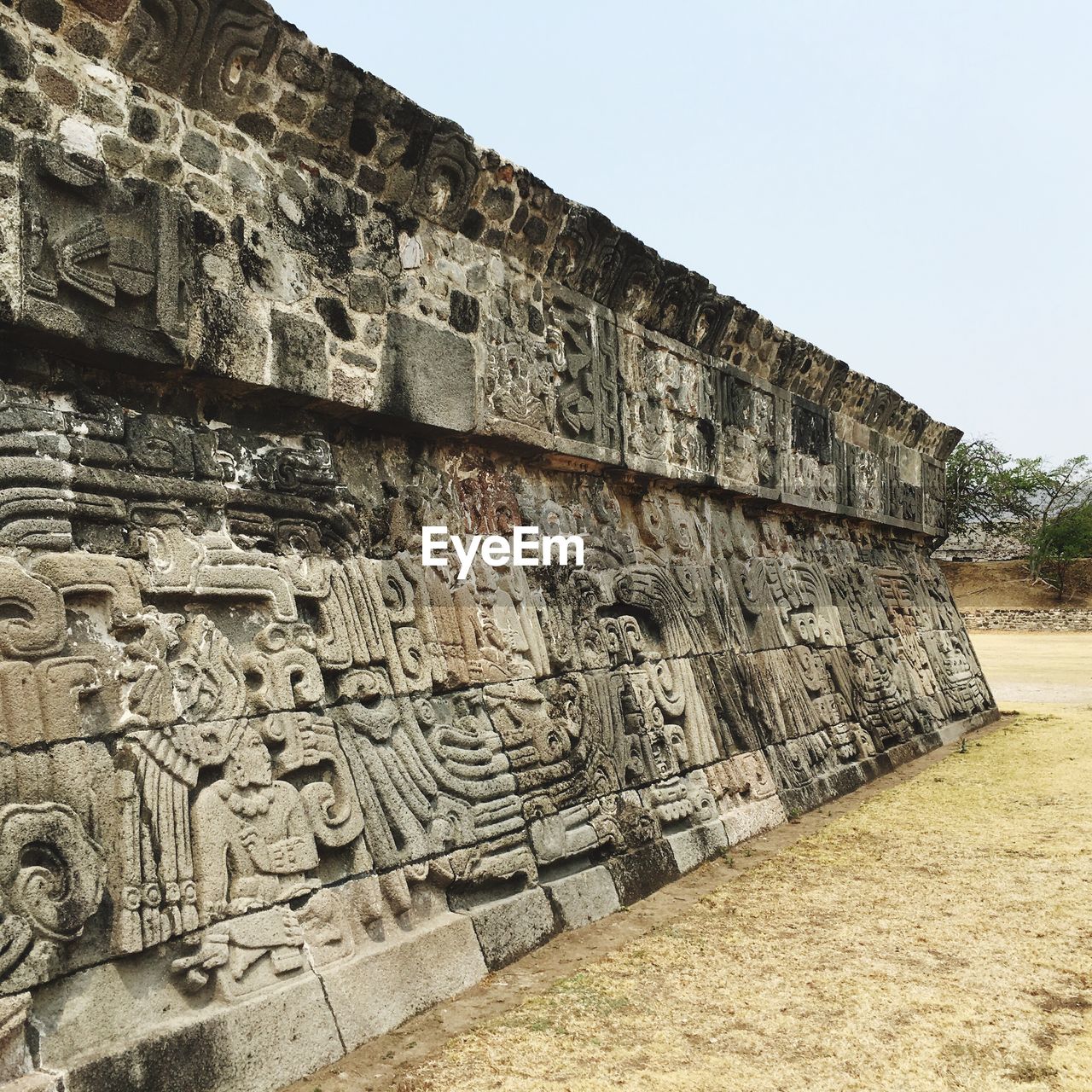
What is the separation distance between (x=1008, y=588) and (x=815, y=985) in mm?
27626

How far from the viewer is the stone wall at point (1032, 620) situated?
23359mm

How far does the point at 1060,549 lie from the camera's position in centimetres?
2814

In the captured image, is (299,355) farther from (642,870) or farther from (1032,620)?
(1032,620)

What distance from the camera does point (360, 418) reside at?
3.59m

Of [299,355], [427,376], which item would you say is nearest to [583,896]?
[427,376]

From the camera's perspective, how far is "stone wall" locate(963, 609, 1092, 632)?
23.4m

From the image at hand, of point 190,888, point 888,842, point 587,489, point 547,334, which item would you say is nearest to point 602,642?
point 587,489

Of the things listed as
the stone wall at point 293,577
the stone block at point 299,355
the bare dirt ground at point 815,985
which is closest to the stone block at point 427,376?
the stone wall at point 293,577

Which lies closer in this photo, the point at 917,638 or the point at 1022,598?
the point at 917,638

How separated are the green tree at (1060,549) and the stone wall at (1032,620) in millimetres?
3431

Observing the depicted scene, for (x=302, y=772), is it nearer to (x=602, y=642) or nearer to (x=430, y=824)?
(x=430, y=824)

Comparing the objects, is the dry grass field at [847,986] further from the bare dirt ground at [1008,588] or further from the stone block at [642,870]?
the bare dirt ground at [1008,588]

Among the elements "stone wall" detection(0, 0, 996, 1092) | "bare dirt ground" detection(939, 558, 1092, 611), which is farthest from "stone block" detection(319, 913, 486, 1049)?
"bare dirt ground" detection(939, 558, 1092, 611)

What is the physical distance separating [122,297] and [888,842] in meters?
4.00
